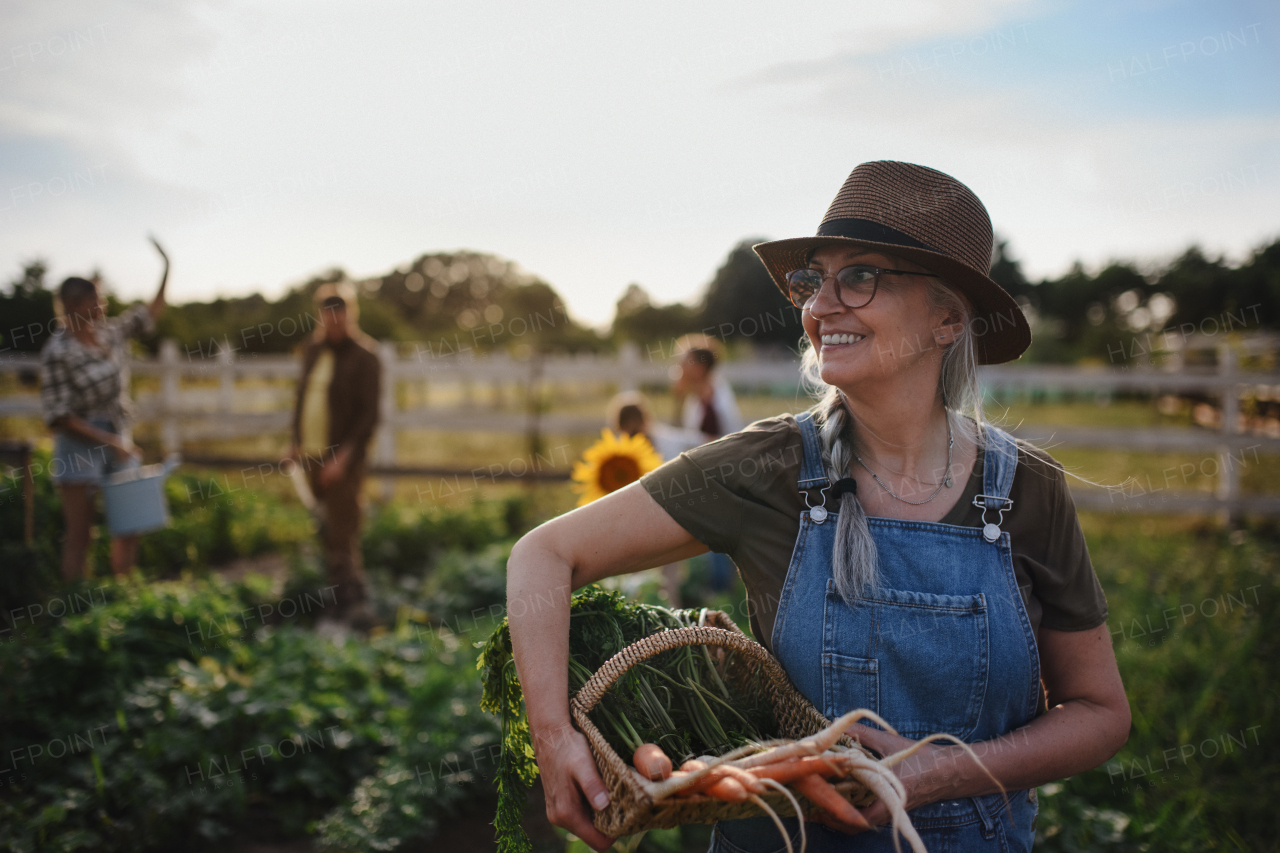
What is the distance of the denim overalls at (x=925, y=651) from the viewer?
137 centimetres

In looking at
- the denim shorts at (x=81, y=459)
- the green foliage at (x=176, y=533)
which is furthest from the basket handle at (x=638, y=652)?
the denim shorts at (x=81, y=459)

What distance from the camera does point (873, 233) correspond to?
1.44 metres

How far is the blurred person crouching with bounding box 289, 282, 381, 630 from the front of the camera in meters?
4.87

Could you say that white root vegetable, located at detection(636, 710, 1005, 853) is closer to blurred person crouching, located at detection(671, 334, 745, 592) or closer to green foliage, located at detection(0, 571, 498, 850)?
green foliage, located at detection(0, 571, 498, 850)

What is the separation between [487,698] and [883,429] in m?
1.00

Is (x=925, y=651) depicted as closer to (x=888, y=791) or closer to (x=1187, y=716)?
(x=888, y=791)

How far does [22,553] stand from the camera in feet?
11.8

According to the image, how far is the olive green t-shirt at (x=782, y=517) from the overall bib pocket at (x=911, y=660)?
0.14 meters

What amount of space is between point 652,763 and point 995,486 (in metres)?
0.86

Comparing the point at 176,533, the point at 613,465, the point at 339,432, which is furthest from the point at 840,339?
the point at 176,533

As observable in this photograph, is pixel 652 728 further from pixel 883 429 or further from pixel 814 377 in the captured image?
pixel 814 377

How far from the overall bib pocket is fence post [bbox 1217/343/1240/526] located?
777cm

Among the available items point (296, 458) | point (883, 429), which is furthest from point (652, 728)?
point (296, 458)

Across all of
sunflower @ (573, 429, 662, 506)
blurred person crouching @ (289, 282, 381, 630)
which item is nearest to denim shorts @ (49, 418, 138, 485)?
blurred person crouching @ (289, 282, 381, 630)
